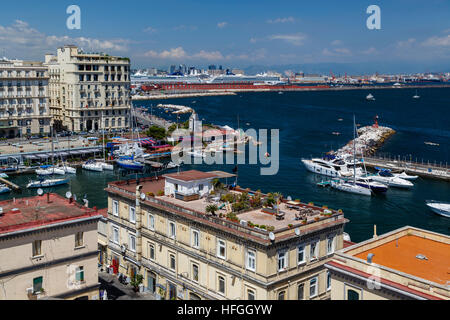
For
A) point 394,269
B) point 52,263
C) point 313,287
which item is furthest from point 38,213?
point 394,269

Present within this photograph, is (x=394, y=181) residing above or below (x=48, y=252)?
below

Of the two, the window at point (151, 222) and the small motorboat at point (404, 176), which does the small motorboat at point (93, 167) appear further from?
the window at point (151, 222)

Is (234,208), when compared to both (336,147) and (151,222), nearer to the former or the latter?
(151,222)

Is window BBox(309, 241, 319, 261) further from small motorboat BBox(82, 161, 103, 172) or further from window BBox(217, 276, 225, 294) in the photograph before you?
small motorboat BBox(82, 161, 103, 172)

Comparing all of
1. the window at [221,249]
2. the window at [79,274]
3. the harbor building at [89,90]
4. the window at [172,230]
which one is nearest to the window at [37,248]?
the window at [79,274]

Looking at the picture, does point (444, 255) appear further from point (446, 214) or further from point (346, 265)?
point (446, 214)

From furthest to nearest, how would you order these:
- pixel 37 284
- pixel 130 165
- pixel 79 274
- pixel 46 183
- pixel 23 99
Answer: pixel 23 99
pixel 130 165
pixel 46 183
pixel 79 274
pixel 37 284

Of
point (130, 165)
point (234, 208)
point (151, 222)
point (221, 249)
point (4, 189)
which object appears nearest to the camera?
point (221, 249)

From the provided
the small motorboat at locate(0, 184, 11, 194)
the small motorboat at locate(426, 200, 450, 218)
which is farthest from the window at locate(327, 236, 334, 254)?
the small motorboat at locate(0, 184, 11, 194)
